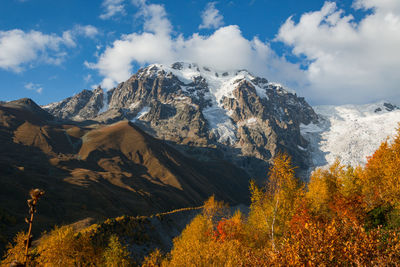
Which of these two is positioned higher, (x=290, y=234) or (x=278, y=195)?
(x=278, y=195)

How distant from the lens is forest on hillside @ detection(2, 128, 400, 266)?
39.4 feet

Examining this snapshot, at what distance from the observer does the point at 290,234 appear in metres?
→ 18.7

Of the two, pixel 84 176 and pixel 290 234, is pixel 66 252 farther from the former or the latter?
pixel 84 176

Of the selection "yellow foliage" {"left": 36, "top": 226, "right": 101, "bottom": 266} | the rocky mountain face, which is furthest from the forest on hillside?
the rocky mountain face

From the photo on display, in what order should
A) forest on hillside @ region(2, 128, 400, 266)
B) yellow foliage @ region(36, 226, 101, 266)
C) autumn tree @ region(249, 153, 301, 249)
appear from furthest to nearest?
autumn tree @ region(249, 153, 301, 249)
yellow foliage @ region(36, 226, 101, 266)
forest on hillside @ region(2, 128, 400, 266)

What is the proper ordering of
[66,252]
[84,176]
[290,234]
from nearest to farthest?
[290,234], [66,252], [84,176]

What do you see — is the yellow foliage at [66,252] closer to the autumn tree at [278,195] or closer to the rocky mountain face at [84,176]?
the rocky mountain face at [84,176]

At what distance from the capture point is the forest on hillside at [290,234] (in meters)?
12.0

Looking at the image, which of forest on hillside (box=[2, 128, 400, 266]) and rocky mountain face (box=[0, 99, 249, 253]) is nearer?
forest on hillside (box=[2, 128, 400, 266])

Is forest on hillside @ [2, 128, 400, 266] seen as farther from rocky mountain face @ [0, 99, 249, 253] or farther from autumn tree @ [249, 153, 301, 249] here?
rocky mountain face @ [0, 99, 249, 253]

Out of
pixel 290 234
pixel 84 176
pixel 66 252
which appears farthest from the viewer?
pixel 84 176

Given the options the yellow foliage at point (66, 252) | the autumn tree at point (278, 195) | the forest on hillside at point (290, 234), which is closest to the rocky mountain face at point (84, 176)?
the yellow foliage at point (66, 252)

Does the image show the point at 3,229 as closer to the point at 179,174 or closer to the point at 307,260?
the point at 307,260

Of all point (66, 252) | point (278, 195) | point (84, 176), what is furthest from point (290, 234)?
point (84, 176)
